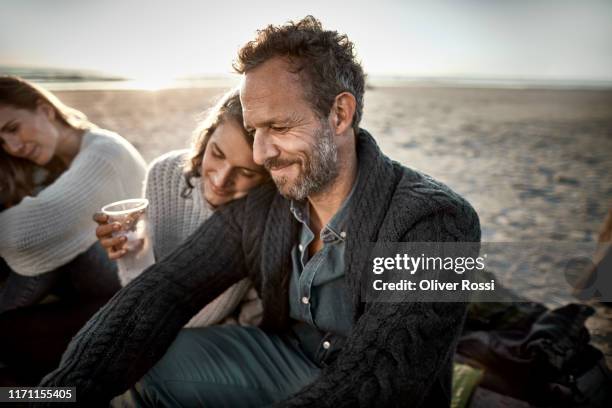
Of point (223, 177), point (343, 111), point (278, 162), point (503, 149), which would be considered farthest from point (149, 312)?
point (503, 149)

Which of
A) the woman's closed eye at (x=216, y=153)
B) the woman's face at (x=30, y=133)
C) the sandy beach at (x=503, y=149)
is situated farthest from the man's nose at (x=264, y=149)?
the woman's face at (x=30, y=133)

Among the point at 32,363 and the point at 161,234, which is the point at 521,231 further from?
the point at 32,363

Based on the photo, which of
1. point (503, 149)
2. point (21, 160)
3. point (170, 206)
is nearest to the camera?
point (170, 206)

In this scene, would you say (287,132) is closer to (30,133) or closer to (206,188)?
(206,188)

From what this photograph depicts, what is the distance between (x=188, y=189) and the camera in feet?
8.84

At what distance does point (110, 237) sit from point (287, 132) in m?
1.01

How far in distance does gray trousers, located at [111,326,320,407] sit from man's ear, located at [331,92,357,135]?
1.09 meters

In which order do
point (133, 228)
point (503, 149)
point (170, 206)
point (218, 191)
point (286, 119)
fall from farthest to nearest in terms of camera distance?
point (503, 149), point (170, 206), point (218, 191), point (133, 228), point (286, 119)

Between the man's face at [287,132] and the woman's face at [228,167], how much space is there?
0.23 meters

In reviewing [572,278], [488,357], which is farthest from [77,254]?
[572,278]

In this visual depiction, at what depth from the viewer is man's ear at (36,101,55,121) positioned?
3109mm

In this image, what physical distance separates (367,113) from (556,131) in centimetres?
625

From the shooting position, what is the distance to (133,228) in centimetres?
225

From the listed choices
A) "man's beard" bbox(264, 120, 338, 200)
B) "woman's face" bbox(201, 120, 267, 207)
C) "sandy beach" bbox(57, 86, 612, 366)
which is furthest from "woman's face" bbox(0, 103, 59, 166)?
"man's beard" bbox(264, 120, 338, 200)
